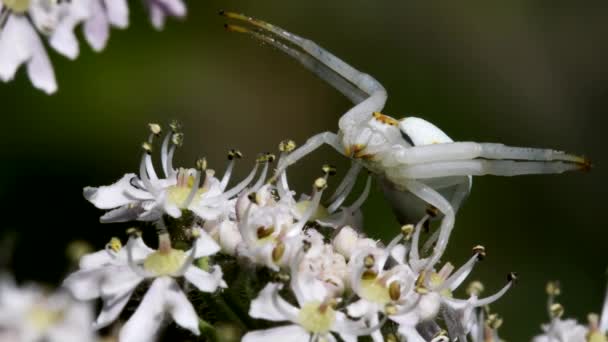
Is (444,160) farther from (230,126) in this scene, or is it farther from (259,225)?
(230,126)

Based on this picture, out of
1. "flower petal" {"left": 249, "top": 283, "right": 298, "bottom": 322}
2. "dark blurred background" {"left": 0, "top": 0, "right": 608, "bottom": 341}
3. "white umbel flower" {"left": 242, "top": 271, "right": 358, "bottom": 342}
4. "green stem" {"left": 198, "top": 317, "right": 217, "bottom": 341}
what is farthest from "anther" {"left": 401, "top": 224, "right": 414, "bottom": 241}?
"dark blurred background" {"left": 0, "top": 0, "right": 608, "bottom": 341}

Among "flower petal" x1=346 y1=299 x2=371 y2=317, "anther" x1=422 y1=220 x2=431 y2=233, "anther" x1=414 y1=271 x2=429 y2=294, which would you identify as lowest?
"flower petal" x1=346 y1=299 x2=371 y2=317

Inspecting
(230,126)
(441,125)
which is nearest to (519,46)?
(441,125)

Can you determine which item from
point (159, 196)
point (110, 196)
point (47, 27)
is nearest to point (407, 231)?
point (159, 196)

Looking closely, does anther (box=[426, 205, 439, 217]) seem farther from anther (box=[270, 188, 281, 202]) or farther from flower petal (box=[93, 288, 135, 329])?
flower petal (box=[93, 288, 135, 329])

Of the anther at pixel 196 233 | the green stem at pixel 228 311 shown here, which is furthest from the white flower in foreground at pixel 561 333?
the anther at pixel 196 233

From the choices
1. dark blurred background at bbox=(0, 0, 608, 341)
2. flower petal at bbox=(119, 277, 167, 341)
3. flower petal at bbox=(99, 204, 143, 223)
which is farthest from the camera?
dark blurred background at bbox=(0, 0, 608, 341)

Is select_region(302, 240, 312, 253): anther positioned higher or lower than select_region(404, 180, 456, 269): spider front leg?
lower
